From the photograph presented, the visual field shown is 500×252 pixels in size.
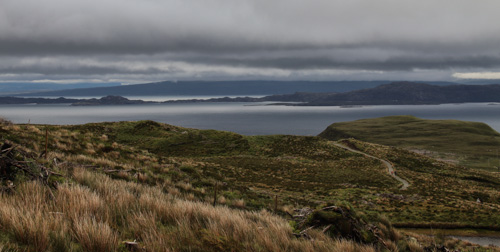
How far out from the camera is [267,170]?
1891 inches

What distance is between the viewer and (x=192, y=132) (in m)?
72.9

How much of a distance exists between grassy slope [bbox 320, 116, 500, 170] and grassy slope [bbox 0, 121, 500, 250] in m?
69.3

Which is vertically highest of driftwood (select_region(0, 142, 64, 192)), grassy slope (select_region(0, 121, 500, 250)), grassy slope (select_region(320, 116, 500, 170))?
driftwood (select_region(0, 142, 64, 192))

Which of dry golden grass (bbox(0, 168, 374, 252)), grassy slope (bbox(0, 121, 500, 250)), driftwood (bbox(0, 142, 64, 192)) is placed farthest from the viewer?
grassy slope (bbox(0, 121, 500, 250))

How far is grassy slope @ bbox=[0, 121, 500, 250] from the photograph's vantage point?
14242 millimetres

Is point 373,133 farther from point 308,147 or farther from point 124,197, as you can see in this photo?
point 124,197

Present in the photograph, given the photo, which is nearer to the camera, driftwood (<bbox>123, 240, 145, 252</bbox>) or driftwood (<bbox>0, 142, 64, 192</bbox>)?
driftwood (<bbox>123, 240, 145, 252</bbox>)

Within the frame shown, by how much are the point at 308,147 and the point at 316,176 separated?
26.8m

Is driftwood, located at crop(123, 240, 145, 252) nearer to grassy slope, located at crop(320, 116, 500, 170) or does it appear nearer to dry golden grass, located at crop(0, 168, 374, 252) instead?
dry golden grass, located at crop(0, 168, 374, 252)

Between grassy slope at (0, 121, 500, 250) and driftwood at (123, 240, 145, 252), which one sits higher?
driftwood at (123, 240, 145, 252)

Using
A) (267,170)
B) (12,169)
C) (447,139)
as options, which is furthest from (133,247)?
(447,139)

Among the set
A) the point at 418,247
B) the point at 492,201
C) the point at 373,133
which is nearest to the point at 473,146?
the point at 373,133

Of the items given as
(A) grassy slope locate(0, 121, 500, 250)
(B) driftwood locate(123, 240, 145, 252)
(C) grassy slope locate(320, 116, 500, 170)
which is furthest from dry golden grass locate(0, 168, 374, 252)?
(C) grassy slope locate(320, 116, 500, 170)

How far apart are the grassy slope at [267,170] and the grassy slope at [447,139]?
227 ft
